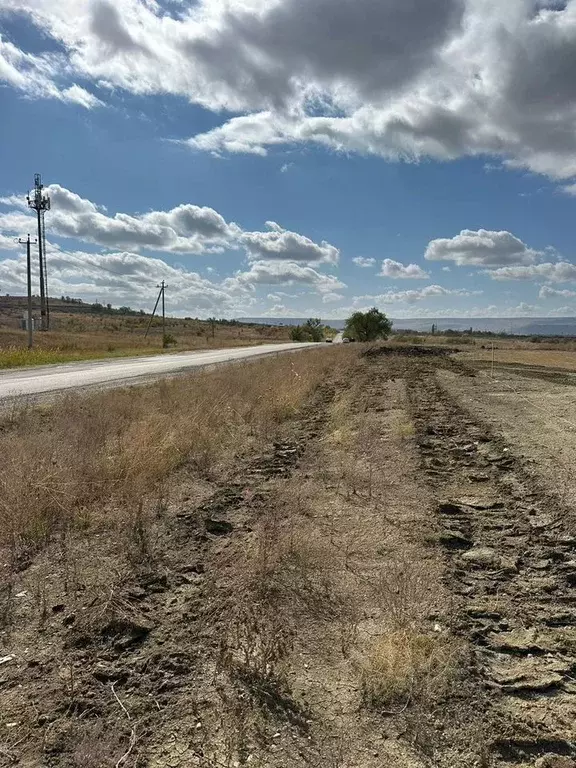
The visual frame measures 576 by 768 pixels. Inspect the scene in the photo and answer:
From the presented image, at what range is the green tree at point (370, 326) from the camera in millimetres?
82688

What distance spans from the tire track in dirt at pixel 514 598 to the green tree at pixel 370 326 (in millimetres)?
76060

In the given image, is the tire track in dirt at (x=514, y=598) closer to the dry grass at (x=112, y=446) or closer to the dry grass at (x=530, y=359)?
the dry grass at (x=112, y=446)

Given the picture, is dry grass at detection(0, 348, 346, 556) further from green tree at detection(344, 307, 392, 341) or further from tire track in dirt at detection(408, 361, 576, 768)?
green tree at detection(344, 307, 392, 341)

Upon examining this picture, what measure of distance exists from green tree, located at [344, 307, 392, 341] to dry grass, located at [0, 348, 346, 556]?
70018 mm

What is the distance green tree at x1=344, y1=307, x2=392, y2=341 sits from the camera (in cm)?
8269

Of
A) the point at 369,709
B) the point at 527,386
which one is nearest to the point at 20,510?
the point at 369,709

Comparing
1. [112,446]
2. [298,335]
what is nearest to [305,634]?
[112,446]

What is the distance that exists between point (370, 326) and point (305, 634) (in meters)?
81.2

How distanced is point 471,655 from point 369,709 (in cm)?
82

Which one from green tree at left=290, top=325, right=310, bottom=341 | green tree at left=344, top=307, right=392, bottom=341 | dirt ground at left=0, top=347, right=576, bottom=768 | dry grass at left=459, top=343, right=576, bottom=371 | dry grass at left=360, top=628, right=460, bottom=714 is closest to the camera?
dirt ground at left=0, top=347, right=576, bottom=768

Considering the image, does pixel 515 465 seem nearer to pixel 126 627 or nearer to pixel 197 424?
pixel 197 424

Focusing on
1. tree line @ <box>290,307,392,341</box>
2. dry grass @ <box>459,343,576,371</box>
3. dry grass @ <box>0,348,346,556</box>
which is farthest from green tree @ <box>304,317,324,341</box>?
dry grass @ <box>0,348,346,556</box>

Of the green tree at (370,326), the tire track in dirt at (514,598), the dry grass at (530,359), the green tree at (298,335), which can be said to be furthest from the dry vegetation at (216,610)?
the green tree at (298,335)

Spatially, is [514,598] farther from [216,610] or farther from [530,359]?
[530,359]
